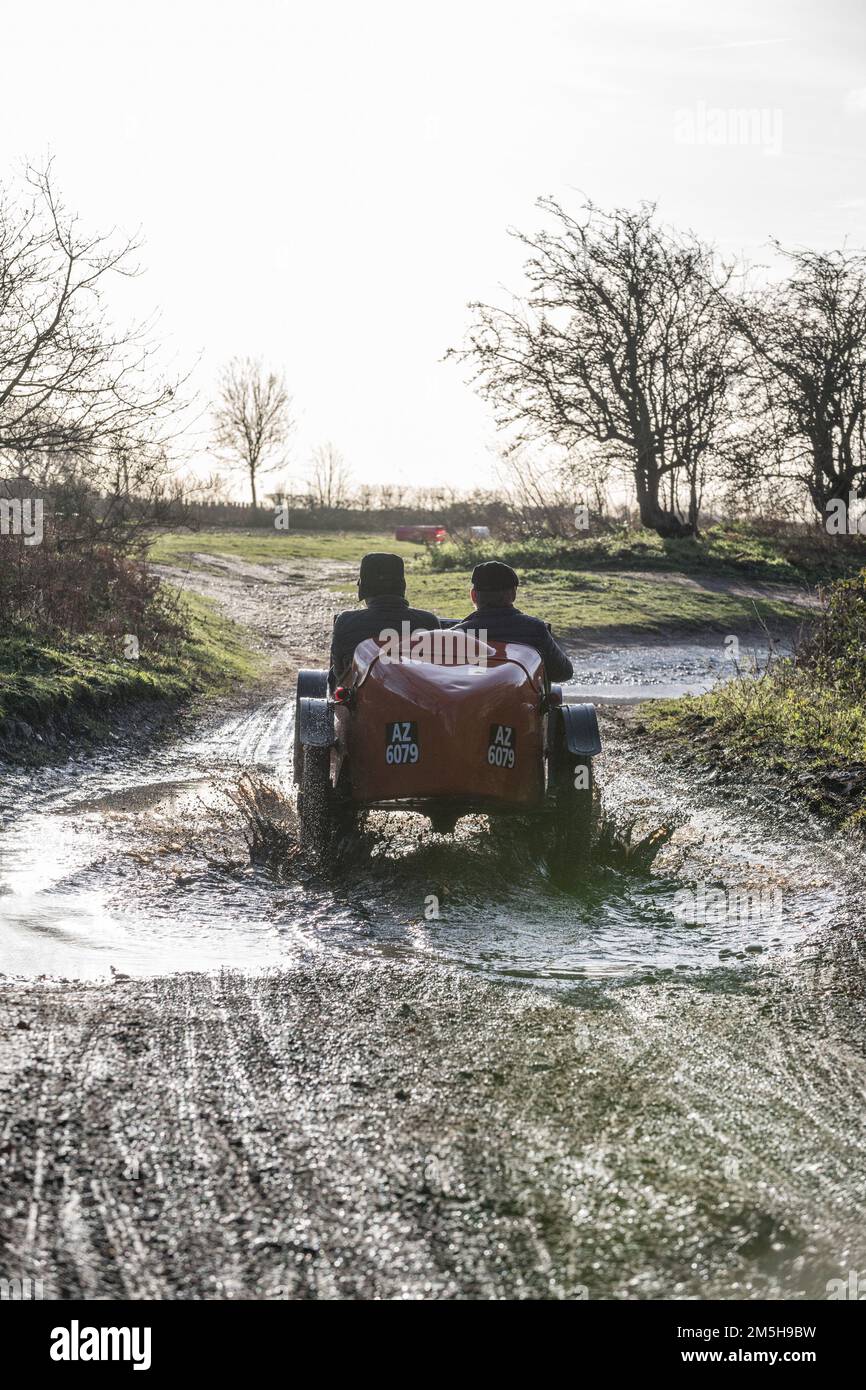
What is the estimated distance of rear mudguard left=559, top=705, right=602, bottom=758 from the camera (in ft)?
22.2

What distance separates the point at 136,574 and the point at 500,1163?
1685 centimetres

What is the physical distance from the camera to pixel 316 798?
679 cm

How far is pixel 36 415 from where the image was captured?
50.7 ft

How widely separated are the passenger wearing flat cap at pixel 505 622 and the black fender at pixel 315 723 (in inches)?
36.5

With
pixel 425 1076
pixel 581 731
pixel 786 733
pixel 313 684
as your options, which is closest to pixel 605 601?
pixel 786 733

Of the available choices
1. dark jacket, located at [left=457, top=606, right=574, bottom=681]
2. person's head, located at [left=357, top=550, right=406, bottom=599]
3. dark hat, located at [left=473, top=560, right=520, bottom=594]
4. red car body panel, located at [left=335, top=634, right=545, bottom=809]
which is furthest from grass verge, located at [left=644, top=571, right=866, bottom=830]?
person's head, located at [left=357, top=550, right=406, bottom=599]

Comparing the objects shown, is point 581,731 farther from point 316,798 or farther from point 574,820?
point 316,798

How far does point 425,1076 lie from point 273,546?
3823 centimetres

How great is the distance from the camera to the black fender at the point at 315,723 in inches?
268

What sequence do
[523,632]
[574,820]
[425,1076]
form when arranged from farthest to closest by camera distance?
[523,632] → [574,820] → [425,1076]

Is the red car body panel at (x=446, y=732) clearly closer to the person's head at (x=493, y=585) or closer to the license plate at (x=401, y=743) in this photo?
the license plate at (x=401, y=743)

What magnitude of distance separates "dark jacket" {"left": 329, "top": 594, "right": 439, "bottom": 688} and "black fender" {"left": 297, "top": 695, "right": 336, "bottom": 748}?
0.30 m

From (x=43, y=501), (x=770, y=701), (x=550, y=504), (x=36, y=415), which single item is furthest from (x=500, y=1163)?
(x=550, y=504)

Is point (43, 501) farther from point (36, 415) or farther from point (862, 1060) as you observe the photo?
point (862, 1060)
